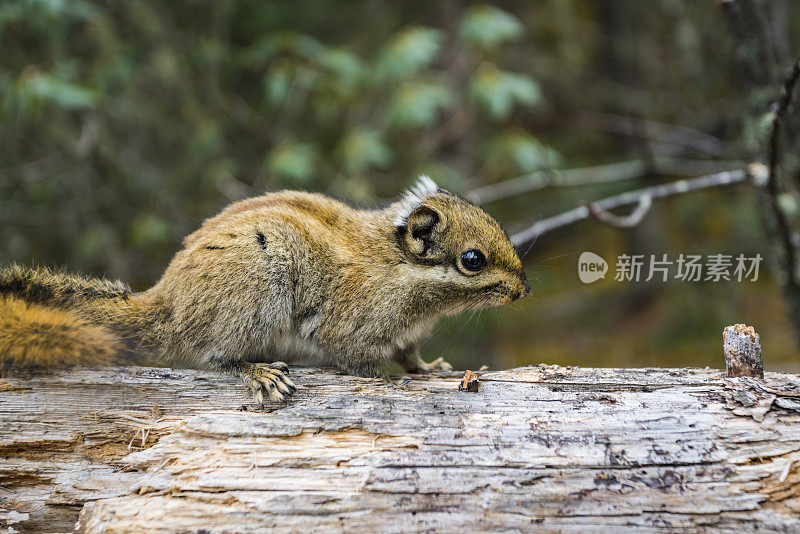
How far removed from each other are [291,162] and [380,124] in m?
1.76

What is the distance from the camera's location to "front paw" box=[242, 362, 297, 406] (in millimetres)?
2834

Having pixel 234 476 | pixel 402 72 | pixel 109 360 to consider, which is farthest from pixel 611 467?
pixel 402 72

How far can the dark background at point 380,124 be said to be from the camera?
17.2 feet

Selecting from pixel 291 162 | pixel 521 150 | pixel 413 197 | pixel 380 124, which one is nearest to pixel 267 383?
pixel 413 197

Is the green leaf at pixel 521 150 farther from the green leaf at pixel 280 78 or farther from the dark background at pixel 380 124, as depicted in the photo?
the green leaf at pixel 280 78

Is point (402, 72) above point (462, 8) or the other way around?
the other way around

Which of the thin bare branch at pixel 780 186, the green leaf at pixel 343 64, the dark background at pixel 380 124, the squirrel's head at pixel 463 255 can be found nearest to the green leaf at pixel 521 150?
the dark background at pixel 380 124

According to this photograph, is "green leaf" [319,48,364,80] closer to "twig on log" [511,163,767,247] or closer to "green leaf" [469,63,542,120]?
"green leaf" [469,63,542,120]

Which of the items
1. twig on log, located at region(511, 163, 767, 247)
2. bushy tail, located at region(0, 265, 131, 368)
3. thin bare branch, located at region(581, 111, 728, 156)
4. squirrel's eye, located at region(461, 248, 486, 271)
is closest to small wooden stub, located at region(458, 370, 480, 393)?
squirrel's eye, located at region(461, 248, 486, 271)

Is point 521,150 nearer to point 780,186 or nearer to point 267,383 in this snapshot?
point 780,186

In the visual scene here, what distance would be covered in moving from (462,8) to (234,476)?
631 cm

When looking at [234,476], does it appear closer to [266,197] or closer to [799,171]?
[266,197]

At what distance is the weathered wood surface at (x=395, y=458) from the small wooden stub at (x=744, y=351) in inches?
4.5

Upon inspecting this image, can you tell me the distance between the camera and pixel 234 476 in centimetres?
249
